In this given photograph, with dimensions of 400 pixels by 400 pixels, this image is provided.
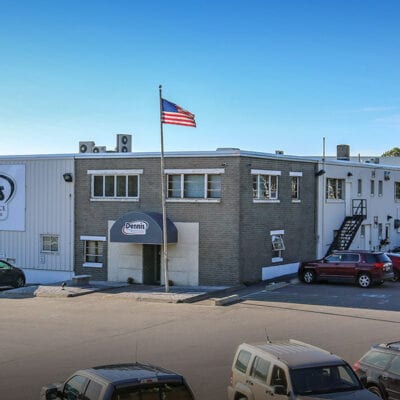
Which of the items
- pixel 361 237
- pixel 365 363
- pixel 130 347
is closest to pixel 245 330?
pixel 130 347

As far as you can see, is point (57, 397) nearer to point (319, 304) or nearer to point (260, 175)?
point (319, 304)

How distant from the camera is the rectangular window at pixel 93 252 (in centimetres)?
3403

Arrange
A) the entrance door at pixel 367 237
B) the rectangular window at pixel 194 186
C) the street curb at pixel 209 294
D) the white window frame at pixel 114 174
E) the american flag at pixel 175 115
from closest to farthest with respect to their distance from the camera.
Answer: the street curb at pixel 209 294 < the american flag at pixel 175 115 < the rectangular window at pixel 194 186 < the white window frame at pixel 114 174 < the entrance door at pixel 367 237

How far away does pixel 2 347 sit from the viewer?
1869 cm

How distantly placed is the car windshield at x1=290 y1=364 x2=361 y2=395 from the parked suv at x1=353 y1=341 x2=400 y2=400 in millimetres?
1246

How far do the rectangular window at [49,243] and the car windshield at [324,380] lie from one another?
26797 millimetres

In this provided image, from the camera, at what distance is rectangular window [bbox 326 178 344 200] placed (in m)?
38.8

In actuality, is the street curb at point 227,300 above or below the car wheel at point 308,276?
below

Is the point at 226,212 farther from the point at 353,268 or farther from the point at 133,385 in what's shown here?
the point at 133,385

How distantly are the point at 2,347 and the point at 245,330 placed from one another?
7317 millimetres

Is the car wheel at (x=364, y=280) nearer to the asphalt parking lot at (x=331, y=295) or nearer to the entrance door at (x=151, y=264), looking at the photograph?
the asphalt parking lot at (x=331, y=295)

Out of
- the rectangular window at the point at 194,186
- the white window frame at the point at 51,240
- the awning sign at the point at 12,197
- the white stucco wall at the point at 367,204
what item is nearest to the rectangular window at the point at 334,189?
the white stucco wall at the point at 367,204

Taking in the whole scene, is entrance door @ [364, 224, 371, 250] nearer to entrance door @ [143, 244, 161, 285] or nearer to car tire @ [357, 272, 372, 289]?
car tire @ [357, 272, 372, 289]

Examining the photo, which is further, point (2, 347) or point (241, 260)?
point (241, 260)
